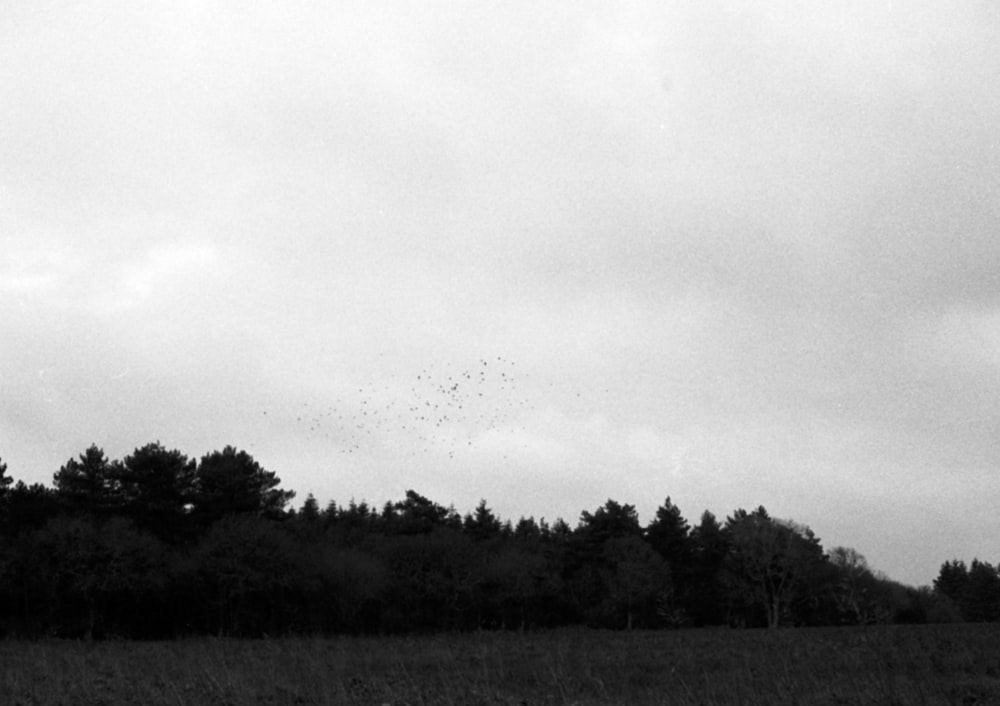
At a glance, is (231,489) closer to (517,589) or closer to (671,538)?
(517,589)

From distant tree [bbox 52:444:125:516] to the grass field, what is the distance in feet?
99.5

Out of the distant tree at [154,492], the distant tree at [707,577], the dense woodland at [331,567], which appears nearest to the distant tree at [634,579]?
the dense woodland at [331,567]

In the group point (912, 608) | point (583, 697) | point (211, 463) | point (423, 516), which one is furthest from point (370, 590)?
point (912, 608)

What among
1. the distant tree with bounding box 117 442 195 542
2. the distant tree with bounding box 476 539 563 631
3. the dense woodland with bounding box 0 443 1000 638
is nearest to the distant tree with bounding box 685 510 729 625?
the dense woodland with bounding box 0 443 1000 638

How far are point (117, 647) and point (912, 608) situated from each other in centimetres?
9351

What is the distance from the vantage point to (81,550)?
161ft

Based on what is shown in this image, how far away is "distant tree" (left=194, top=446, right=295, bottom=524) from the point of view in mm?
62562

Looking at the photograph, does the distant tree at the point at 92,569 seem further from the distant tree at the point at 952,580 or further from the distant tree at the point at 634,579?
the distant tree at the point at 952,580

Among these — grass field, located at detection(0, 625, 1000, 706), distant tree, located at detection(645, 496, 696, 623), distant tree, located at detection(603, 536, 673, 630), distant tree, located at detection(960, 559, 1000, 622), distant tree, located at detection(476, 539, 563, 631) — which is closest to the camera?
grass field, located at detection(0, 625, 1000, 706)

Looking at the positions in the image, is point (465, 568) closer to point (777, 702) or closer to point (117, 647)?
point (117, 647)

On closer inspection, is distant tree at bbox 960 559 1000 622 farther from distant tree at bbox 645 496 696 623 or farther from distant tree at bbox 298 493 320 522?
distant tree at bbox 298 493 320 522

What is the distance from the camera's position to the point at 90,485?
60500 mm

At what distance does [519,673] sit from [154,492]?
45.8m

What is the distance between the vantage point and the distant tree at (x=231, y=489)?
205ft
